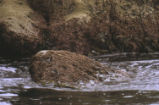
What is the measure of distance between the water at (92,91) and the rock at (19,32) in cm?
146

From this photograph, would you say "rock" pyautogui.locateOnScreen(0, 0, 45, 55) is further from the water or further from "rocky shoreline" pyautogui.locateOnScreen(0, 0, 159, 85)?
the water

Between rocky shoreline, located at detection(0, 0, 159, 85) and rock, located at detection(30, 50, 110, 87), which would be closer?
rock, located at detection(30, 50, 110, 87)

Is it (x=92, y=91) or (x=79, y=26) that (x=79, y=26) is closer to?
(x=79, y=26)

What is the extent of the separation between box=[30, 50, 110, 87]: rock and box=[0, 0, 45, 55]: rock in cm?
223

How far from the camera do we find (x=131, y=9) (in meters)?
8.69

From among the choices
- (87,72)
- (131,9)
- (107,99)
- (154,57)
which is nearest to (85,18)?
(131,9)

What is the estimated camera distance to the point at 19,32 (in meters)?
7.91

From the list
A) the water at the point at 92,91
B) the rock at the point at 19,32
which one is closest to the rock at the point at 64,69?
the water at the point at 92,91

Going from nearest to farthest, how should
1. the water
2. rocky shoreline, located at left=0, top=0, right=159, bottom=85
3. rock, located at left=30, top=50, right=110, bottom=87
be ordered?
1. the water
2. rock, located at left=30, top=50, right=110, bottom=87
3. rocky shoreline, located at left=0, top=0, right=159, bottom=85

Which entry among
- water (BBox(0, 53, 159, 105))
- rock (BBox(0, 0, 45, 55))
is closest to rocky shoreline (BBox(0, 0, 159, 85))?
rock (BBox(0, 0, 45, 55))

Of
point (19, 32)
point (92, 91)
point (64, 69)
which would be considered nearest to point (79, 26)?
point (19, 32)

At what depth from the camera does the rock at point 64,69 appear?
5.14 meters

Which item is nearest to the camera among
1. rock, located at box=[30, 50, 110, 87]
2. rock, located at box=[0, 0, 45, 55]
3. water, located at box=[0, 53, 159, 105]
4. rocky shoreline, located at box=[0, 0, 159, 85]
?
water, located at box=[0, 53, 159, 105]

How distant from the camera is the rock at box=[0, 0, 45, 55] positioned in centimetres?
791
